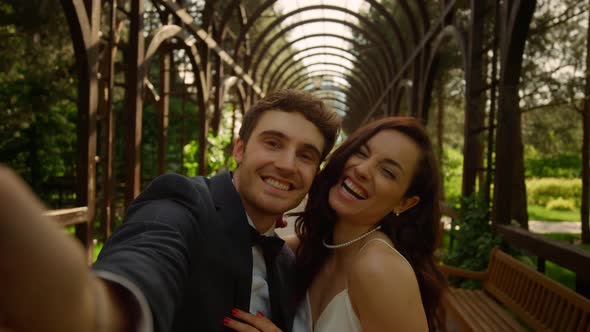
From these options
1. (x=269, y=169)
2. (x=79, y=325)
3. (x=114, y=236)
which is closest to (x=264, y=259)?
(x=269, y=169)

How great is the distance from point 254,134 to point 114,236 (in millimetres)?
943

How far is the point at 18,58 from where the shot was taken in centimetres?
973

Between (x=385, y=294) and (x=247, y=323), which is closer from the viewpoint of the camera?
(x=247, y=323)

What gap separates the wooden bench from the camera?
3.39 meters

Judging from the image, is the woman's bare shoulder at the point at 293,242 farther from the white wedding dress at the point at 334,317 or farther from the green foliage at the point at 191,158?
the green foliage at the point at 191,158

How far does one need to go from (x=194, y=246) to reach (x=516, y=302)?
12.1 ft

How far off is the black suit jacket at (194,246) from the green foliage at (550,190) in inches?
803

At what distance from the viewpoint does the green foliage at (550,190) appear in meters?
19.8

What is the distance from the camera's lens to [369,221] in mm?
2596

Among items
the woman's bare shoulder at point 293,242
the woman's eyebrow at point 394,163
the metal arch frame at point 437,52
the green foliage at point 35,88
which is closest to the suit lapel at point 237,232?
the woman's eyebrow at point 394,163

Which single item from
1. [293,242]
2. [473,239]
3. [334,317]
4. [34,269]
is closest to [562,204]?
[473,239]

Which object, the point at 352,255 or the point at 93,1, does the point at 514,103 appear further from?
the point at 93,1

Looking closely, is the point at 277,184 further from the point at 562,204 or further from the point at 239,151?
the point at 562,204

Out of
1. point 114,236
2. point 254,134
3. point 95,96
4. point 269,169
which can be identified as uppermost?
point 95,96
